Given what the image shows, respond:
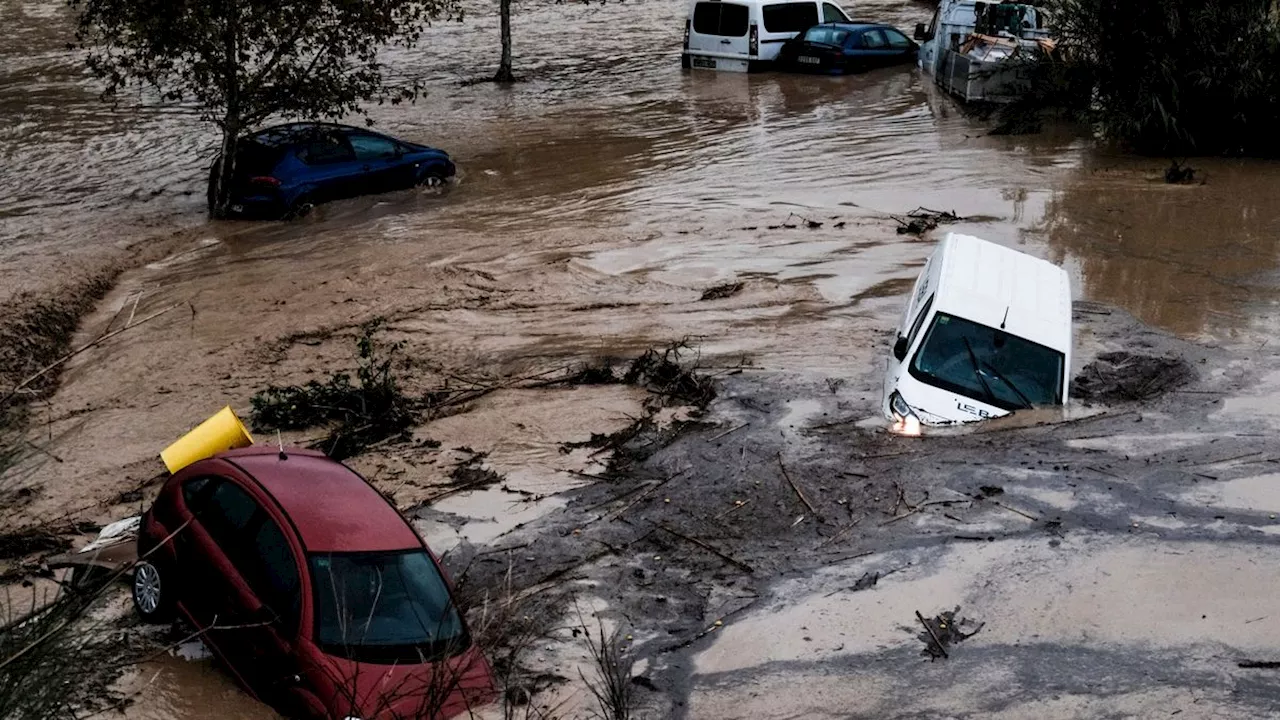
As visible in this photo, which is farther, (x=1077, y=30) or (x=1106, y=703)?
(x=1077, y=30)

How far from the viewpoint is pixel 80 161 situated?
22594mm

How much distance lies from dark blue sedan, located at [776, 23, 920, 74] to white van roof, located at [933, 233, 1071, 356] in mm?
16845

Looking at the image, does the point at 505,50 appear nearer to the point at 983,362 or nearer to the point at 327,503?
the point at 983,362

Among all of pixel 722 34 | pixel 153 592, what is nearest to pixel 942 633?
pixel 153 592

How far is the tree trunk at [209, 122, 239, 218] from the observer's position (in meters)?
18.9

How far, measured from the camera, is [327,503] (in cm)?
785

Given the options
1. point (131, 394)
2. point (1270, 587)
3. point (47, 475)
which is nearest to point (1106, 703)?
point (1270, 587)

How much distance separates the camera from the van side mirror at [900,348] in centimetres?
1154

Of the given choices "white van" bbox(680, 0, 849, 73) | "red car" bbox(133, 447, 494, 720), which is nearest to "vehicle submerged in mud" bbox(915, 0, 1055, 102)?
"white van" bbox(680, 0, 849, 73)

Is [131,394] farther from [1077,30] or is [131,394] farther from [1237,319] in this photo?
[1077,30]

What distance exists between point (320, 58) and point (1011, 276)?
11119 millimetres

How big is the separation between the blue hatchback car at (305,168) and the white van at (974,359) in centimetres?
1002

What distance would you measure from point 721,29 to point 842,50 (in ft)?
8.61

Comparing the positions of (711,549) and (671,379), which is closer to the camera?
(711,549)
